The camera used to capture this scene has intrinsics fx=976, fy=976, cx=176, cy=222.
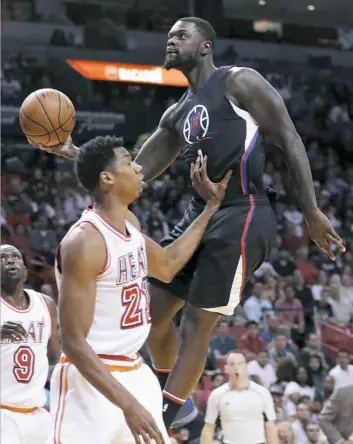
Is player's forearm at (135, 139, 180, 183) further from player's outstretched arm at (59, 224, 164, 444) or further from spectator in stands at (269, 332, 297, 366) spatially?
spectator in stands at (269, 332, 297, 366)

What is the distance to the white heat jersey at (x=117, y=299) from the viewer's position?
3873 millimetres

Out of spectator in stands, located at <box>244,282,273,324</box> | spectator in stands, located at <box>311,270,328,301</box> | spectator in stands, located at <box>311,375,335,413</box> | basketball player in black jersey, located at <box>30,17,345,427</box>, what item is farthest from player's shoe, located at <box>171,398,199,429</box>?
spectator in stands, located at <box>311,270,328,301</box>

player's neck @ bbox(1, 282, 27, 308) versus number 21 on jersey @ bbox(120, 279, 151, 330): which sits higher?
number 21 on jersey @ bbox(120, 279, 151, 330)

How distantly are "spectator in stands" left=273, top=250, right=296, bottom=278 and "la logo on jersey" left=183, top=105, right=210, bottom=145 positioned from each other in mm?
8874

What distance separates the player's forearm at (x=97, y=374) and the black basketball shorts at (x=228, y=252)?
2.59 ft

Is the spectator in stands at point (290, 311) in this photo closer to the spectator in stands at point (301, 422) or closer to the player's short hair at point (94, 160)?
the spectator in stands at point (301, 422)

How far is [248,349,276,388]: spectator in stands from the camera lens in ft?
31.9

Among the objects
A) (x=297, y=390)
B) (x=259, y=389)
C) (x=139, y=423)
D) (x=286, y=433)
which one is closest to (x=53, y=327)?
(x=259, y=389)

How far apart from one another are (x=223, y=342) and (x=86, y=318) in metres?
6.70

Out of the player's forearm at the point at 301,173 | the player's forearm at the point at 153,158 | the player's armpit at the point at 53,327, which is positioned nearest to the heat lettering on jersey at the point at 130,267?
the player's forearm at the point at 301,173

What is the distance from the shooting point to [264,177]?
16312 millimetres

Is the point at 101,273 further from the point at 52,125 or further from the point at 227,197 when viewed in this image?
the point at 52,125

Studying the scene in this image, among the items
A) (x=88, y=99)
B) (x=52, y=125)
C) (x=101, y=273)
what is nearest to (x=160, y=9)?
(x=88, y=99)

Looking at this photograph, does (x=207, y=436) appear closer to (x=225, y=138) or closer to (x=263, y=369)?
(x=263, y=369)
